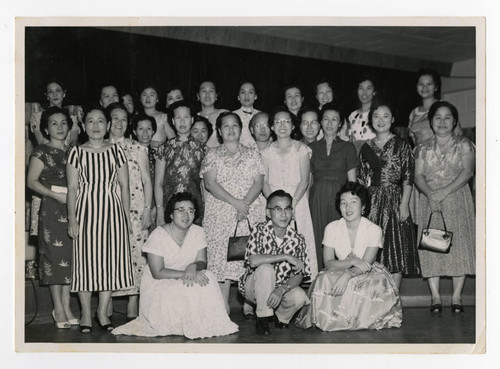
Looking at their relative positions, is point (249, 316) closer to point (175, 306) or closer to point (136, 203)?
point (175, 306)

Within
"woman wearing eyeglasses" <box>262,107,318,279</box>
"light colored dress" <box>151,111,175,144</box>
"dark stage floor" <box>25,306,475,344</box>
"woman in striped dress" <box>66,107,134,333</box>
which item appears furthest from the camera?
"light colored dress" <box>151,111,175,144</box>

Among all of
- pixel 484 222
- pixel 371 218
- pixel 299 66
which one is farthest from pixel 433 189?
pixel 299 66

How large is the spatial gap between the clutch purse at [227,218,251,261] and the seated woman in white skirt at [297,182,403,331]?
1.82 ft

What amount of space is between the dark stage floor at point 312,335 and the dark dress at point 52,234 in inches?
14.5

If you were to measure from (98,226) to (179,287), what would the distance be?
0.72 metres

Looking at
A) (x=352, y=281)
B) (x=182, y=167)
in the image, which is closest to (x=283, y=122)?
(x=182, y=167)

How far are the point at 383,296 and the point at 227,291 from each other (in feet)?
3.75

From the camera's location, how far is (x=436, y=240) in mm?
5496

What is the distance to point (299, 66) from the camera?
801 centimetres

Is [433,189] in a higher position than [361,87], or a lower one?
lower

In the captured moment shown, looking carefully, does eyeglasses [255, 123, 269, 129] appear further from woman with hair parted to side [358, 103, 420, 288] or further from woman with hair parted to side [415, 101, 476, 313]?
woman with hair parted to side [415, 101, 476, 313]

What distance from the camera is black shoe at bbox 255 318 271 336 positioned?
481 cm

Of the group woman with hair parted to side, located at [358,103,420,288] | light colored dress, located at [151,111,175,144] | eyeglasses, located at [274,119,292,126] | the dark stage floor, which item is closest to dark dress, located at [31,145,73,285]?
the dark stage floor
